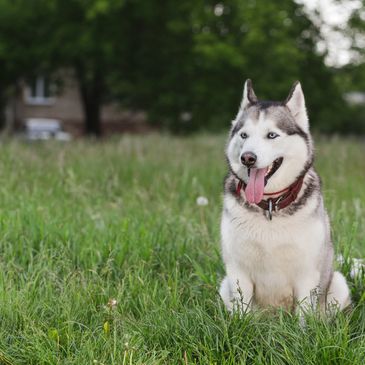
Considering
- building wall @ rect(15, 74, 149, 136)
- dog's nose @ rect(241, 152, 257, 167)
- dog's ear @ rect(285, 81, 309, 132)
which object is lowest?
building wall @ rect(15, 74, 149, 136)

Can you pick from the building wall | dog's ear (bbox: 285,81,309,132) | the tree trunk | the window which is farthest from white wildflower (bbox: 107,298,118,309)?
the window

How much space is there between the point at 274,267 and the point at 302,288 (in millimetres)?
217

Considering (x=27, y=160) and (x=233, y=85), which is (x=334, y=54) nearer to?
(x=233, y=85)

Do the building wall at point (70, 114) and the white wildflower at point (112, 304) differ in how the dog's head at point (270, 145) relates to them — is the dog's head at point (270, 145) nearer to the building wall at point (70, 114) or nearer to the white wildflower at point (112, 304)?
the white wildflower at point (112, 304)

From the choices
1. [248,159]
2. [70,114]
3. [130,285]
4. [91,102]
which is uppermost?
[248,159]

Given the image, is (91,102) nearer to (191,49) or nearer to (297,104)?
(191,49)

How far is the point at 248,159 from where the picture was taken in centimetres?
369

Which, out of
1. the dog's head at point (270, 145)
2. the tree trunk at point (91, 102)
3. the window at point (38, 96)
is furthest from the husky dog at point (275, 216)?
the window at point (38, 96)

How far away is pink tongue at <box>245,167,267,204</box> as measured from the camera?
384 centimetres

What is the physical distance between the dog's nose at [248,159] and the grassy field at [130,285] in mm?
893

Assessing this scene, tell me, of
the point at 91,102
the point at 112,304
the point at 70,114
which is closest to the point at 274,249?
the point at 112,304

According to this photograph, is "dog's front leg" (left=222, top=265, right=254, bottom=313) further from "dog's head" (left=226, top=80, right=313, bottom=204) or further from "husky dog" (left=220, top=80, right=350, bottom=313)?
"dog's head" (left=226, top=80, right=313, bottom=204)

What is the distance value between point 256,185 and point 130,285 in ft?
3.96

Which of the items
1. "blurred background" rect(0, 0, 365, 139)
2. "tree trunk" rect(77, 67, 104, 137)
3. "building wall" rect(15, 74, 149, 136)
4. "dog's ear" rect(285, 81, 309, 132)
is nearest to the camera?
"dog's ear" rect(285, 81, 309, 132)
